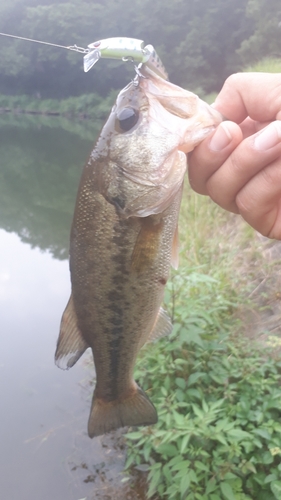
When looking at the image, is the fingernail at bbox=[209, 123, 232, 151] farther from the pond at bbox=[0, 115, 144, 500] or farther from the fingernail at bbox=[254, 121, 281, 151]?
the pond at bbox=[0, 115, 144, 500]

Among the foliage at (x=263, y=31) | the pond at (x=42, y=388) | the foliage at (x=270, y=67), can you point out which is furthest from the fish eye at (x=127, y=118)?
the foliage at (x=263, y=31)

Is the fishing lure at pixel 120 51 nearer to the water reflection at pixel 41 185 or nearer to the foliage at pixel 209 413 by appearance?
the foliage at pixel 209 413

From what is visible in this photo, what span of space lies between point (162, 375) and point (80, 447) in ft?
5.07

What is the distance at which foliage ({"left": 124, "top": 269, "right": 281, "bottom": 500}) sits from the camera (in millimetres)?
2557

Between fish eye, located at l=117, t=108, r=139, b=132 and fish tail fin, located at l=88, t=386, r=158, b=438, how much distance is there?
138 cm

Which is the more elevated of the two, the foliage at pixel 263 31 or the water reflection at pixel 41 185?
the foliage at pixel 263 31

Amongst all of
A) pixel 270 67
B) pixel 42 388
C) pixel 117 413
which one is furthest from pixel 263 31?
pixel 117 413

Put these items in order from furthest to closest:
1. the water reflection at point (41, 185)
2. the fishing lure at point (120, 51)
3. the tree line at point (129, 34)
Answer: the tree line at point (129, 34) → the water reflection at point (41, 185) → the fishing lure at point (120, 51)

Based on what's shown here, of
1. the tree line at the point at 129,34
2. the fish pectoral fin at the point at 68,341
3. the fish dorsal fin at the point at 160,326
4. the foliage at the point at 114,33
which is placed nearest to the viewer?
the fish pectoral fin at the point at 68,341

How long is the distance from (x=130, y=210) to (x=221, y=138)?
1.55ft

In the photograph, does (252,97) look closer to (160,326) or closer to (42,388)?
(160,326)

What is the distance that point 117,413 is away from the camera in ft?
7.21

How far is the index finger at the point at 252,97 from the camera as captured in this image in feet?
6.07

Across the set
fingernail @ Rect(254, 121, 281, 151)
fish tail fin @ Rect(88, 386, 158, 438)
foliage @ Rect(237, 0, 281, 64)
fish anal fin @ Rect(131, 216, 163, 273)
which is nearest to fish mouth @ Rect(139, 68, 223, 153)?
fingernail @ Rect(254, 121, 281, 151)
